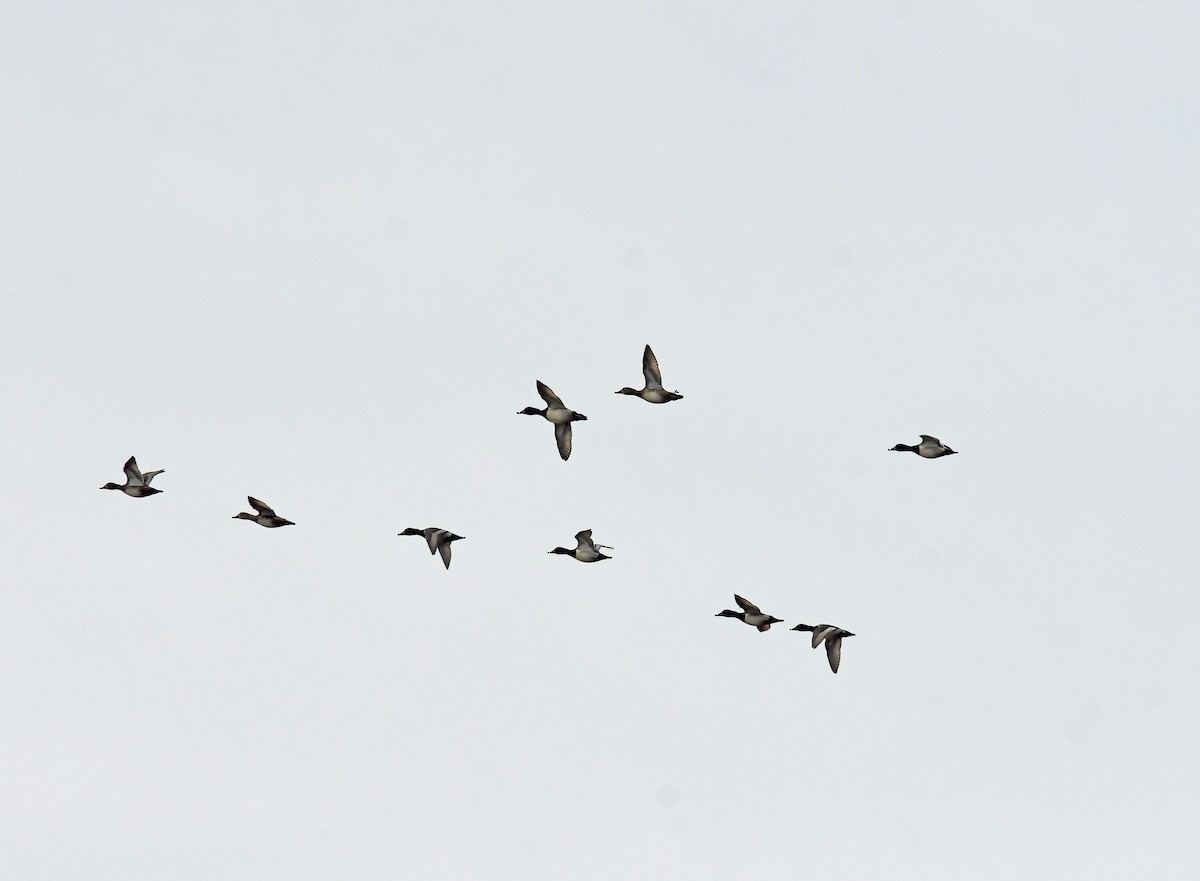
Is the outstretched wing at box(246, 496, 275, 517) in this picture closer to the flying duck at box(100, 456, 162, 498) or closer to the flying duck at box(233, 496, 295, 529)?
the flying duck at box(233, 496, 295, 529)

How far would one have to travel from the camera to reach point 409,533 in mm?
61031

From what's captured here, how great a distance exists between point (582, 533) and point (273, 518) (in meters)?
11.2

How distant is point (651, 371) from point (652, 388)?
0.62 metres

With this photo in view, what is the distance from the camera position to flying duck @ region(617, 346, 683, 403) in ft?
193

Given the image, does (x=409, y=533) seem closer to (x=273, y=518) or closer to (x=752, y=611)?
(x=273, y=518)

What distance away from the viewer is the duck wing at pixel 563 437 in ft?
190

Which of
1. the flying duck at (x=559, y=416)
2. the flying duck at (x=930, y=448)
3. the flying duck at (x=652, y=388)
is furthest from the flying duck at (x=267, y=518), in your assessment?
the flying duck at (x=930, y=448)

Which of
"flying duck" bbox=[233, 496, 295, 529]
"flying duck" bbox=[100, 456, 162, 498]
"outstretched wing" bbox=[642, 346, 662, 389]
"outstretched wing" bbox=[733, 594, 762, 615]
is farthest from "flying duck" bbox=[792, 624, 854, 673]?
"flying duck" bbox=[100, 456, 162, 498]

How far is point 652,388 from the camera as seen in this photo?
193 ft

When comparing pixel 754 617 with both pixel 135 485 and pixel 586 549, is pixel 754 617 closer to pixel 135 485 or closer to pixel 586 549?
pixel 586 549

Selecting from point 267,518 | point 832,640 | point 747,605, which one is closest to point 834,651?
point 832,640

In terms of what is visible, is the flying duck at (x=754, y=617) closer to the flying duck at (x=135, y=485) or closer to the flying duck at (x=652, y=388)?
the flying duck at (x=652, y=388)

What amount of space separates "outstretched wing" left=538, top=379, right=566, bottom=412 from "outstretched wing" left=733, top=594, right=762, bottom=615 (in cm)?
990

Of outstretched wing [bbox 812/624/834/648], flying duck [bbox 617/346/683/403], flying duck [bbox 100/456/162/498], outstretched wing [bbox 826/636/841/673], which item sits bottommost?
outstretched wing [bbox 826/636/841/673]
